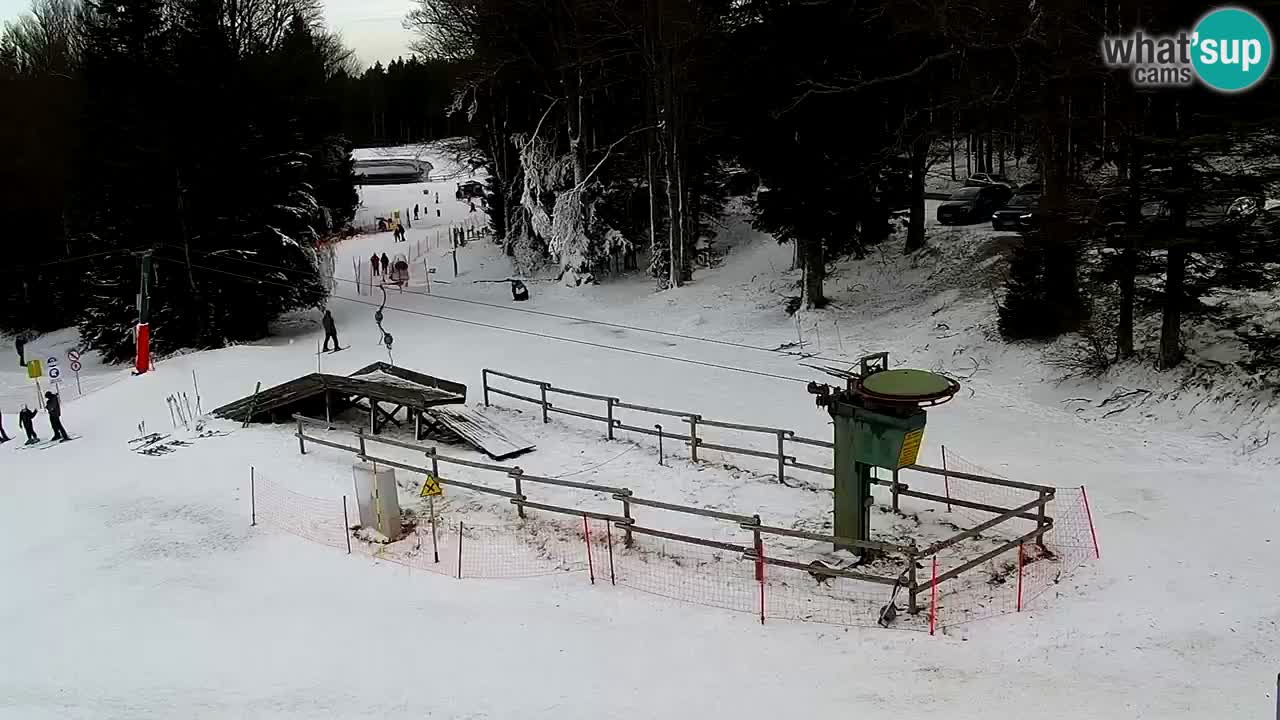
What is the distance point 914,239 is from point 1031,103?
8.23 metres

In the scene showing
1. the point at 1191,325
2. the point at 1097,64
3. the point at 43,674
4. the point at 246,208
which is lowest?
the point at 43,674

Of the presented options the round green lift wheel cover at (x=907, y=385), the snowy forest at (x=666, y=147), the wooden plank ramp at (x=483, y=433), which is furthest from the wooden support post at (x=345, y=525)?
the snowy forest at (x=666, y=147)

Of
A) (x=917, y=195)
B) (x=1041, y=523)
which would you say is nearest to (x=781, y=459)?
(x=1041, y=523)

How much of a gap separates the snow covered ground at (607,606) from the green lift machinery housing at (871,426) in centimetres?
217

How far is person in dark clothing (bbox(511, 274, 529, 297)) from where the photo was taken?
122ft

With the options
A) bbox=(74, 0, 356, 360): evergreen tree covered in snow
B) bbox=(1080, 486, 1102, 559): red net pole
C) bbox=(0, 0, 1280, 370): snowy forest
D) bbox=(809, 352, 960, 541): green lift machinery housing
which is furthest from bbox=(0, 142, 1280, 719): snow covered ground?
bbox=(74, 0, 356, 360): evergreen tree covered in snow

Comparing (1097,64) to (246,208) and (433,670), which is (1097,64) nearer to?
(433,670)

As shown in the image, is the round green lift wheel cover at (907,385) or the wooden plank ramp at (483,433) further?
the wooden plank ramp at (483,433)

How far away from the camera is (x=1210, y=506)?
1416 centimetres

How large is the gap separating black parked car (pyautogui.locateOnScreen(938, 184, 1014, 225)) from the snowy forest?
1.52m

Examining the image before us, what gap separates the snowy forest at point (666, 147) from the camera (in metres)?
18.9

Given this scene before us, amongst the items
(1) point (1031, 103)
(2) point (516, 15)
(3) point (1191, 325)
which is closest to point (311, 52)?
(2) point (516, 15)

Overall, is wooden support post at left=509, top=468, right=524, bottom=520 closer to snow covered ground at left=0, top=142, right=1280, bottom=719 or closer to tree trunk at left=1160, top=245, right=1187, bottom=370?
snow covered ground at left=0, top=142, right=1280, bottom=719

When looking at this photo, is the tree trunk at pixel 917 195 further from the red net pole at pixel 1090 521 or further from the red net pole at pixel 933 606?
→ the red net pole at pixel 933 606
